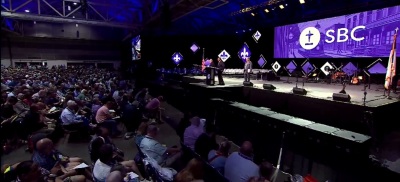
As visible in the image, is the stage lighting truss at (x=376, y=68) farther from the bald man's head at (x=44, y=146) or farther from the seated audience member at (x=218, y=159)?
the bald man's head at (x=44, y=146)

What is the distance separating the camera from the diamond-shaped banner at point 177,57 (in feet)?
66.4

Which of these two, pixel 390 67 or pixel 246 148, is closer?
pixel 246 148

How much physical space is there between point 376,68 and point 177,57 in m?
13.5

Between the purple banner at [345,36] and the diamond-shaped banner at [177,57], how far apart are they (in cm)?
857

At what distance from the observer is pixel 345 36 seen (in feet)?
37.0

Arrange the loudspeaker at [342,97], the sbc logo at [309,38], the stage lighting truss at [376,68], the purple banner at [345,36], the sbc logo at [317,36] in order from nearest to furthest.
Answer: the loudspeaker at [342,97] → the purple banner at [345,36] → the stage lighting truss at [376,68] → the sbc logo at [317,36] → the sbc logo at [309,38]

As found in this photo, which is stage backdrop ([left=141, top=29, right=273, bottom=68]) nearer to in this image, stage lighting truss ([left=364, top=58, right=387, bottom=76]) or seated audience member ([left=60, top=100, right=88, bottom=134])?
stage lighting truss ([left=364, top=58, right=387, bottom=76])

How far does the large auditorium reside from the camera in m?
4.00

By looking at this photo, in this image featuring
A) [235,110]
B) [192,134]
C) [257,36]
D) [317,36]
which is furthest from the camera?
[257,36]

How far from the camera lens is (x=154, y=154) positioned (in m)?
4.26

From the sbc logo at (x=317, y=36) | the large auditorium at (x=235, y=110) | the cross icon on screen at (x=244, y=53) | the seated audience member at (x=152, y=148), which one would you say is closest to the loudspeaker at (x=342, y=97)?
the large auditorium at (x=235, y=110)

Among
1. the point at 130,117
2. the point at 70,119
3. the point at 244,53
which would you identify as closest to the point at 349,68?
the point at 244,53

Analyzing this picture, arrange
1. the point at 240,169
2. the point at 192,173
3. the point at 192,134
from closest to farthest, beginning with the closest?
the point at 192,173 → the point at 240,169 → the point at 192,134

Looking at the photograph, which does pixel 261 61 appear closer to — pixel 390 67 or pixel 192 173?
pixel 390 67
